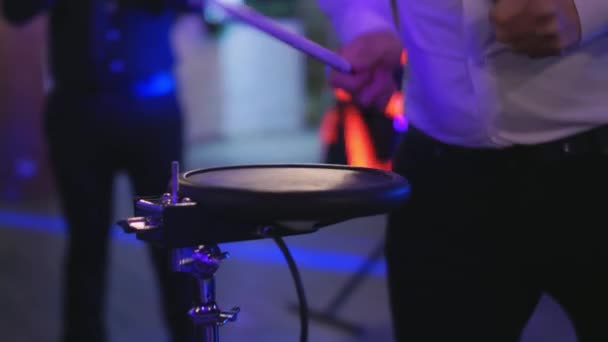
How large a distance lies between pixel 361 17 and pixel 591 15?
0.34 m

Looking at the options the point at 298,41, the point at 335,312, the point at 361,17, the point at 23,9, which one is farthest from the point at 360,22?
the point at 335,312

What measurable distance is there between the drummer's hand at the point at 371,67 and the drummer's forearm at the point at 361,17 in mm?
27

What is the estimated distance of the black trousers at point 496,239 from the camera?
87 centimetres

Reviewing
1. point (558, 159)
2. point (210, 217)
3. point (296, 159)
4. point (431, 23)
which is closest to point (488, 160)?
point (558, 159)

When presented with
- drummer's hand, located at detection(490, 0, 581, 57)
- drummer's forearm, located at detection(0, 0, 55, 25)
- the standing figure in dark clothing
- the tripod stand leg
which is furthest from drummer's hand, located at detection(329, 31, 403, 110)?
the tripod stand leg

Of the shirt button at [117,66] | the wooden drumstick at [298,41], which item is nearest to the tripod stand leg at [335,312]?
the shirt button at [117,66]

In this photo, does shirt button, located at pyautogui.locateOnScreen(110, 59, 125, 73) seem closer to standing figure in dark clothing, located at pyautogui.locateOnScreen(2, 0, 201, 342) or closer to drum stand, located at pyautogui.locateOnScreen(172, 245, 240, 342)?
standing figure in dark clothing, located at pyautogui.locateOnScreen(2, 0, 201, 342)

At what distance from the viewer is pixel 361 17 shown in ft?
3.38

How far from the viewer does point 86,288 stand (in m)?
2.01

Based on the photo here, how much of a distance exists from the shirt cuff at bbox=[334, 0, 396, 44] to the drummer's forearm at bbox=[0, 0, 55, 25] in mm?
1057

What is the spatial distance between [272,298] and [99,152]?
4.15 ft

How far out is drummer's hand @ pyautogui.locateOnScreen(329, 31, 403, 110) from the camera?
946mm

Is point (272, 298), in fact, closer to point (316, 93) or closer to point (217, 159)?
point (217, 159)

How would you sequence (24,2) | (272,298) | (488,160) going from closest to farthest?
1. (488,160)
2. (24,2)
3. (272,298)
